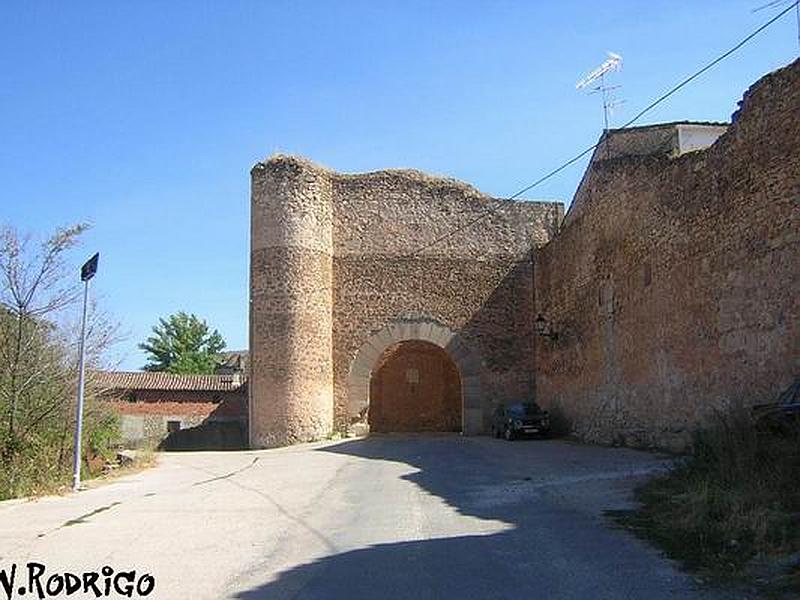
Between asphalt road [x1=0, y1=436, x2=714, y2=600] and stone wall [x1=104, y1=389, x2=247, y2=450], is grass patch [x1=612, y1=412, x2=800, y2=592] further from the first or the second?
stone wall [x1=104, y1=389, x2=247, y2=450]

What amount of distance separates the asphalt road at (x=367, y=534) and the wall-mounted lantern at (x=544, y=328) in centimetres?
1091

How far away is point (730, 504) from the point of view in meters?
7.89

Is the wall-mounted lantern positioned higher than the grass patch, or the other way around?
the wall-mounted lantern

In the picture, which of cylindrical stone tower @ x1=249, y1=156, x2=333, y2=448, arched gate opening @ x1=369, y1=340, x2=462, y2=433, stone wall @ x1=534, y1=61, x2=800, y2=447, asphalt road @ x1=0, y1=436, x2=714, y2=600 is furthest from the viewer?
arched gate opening @ x1=369, y1=340, x2=462, y2=433

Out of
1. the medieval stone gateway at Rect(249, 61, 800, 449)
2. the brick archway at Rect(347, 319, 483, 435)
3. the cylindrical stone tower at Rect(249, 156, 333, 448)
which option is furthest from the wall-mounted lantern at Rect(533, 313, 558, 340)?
the cylindrical stone tower at Rect(249, 156, 333, 448)

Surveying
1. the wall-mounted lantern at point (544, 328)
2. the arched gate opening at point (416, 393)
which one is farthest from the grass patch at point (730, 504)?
the arched gate opening at point (416, 393)

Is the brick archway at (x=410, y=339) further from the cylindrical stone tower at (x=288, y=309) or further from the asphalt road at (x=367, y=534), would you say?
the asphalt road at (x=367, y=534)

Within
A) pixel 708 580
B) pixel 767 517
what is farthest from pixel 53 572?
pixel 767 517

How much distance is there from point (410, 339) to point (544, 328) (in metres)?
4.66

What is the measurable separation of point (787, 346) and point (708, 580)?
26.9ft

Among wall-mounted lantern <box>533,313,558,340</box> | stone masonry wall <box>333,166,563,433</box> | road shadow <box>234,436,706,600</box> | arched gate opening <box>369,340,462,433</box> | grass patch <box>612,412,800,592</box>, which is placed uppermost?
stone masonry wall <box>333,166,563,433</box>

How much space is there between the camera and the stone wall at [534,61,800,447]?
534 inches

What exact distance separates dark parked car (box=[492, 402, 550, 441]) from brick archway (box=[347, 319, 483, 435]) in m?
2.69

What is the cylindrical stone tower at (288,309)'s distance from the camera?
86.4 feet
